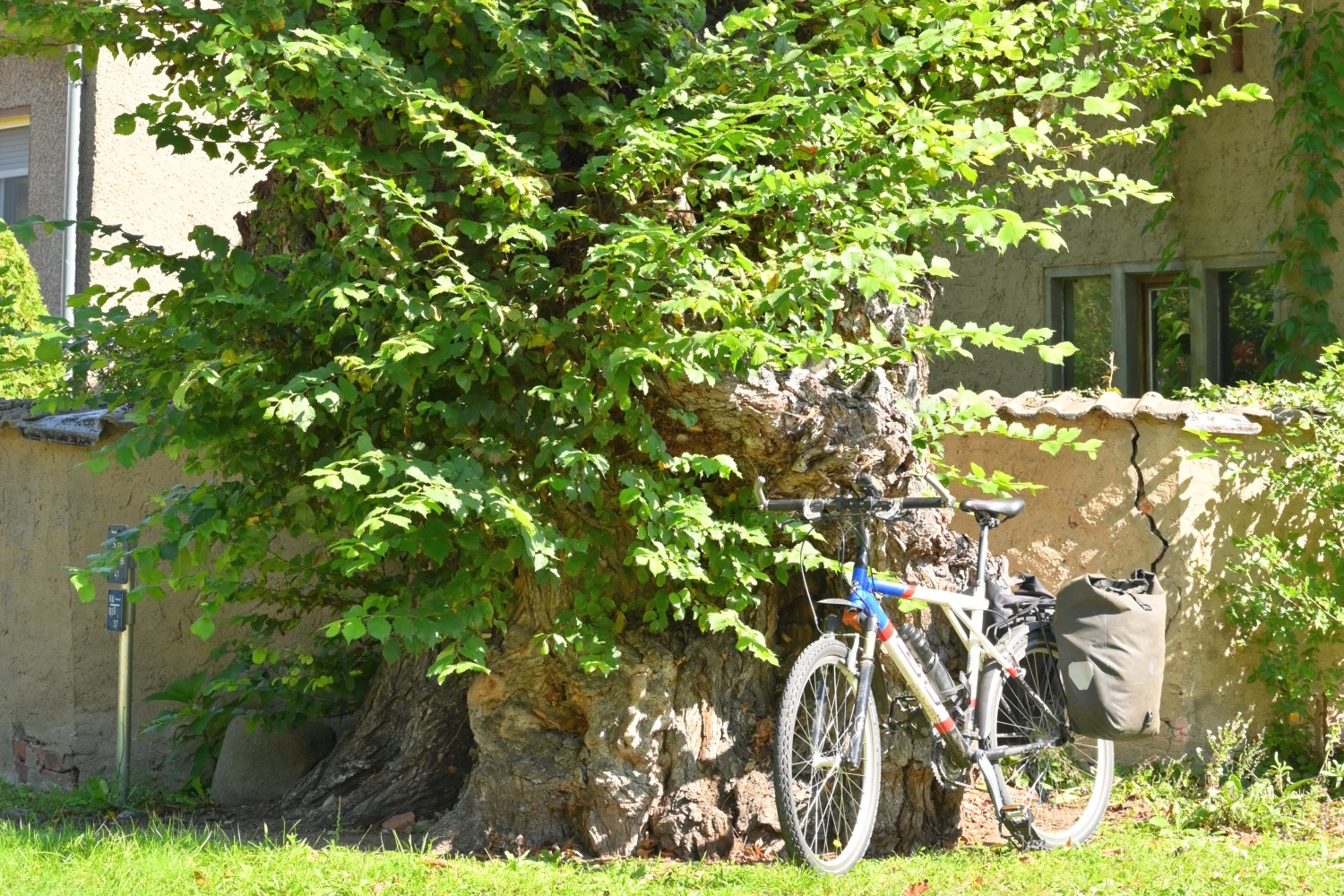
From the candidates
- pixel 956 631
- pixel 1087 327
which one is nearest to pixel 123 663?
pixel 956 631

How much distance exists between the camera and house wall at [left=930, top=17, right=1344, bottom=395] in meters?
9.12

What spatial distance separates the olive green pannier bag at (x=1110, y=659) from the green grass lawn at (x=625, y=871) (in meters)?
0.50

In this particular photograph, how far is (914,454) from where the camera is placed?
522 cm

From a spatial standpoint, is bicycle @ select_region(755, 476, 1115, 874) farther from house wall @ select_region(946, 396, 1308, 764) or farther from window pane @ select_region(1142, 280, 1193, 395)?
window pane @ select_region(1142, 280, 1193, 395)

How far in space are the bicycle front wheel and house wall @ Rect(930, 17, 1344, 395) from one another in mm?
4395

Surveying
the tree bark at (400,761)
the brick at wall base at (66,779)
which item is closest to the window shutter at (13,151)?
the brick at wall base at (66,779)

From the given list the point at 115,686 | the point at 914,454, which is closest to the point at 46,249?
the point at 115,686

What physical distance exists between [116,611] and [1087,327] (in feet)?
23.3

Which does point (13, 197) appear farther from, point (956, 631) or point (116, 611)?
point (956, 631)

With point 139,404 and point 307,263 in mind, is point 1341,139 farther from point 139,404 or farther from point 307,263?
point 139,404

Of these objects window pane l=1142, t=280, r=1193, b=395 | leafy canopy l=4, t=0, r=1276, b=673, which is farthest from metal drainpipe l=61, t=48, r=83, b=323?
window pane l=1142, t=280, r=1193, b=395

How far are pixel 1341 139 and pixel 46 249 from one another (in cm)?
891

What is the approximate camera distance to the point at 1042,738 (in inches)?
207

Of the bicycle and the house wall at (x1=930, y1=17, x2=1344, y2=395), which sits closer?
the bicycle
